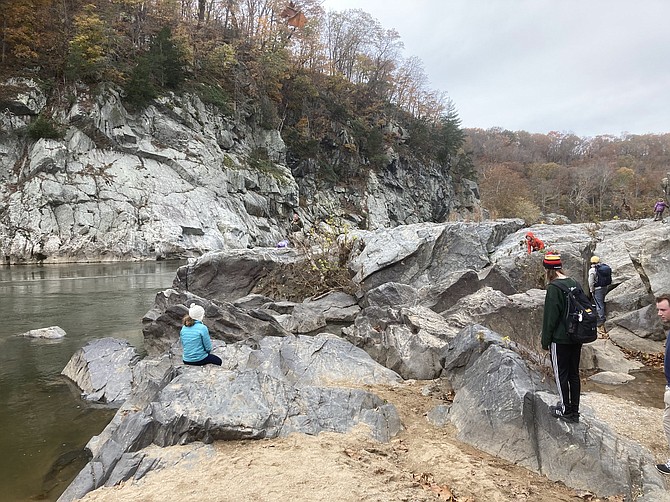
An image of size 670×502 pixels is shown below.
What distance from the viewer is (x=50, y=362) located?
9750 mm

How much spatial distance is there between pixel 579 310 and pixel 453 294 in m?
6.42

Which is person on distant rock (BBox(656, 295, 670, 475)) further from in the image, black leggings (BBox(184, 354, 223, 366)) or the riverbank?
black leggings (BBox(184, 354, 223, 366))

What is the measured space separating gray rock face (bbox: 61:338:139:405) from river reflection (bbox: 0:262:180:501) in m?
0.24

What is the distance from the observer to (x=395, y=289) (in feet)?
36.9

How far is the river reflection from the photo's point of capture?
18.2 feet

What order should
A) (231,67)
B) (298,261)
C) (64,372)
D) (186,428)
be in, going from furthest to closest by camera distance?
(231,67) < (298,261) < (64,372) < (186,428)

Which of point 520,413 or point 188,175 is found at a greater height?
point 188,175

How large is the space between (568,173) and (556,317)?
91160 mm

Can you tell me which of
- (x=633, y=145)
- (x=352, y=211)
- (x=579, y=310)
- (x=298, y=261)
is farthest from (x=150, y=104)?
(x=633, y=145)

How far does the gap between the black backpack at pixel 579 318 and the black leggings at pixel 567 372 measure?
156mm

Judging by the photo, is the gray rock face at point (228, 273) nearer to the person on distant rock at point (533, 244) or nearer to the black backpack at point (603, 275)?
the person on distant rock at point (533, 244)

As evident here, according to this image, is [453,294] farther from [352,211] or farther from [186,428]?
[352,211]

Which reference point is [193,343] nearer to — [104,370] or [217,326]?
[217,326]

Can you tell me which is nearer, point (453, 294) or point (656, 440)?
point (656, 440)
